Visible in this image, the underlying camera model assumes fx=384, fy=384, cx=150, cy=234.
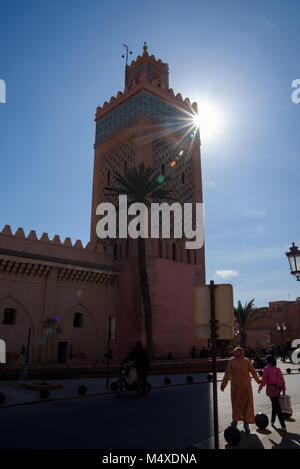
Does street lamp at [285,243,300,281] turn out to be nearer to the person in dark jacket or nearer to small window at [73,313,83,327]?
the person in dark jacket

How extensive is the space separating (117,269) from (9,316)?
7.45m

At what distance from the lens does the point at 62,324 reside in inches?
898

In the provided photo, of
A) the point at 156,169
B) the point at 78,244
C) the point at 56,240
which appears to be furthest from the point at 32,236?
the point at 156,169

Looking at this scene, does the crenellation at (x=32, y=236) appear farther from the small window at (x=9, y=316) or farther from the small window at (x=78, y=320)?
the small window at (x=78, y=320)

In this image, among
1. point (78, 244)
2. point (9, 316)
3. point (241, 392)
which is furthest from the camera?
point (78, 244)

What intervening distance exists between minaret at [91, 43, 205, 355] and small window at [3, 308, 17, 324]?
22.5 ft

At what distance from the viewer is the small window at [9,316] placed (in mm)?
20994

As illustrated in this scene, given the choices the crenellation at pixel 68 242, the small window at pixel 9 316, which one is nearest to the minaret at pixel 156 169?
the crenellation at pixel 68 242

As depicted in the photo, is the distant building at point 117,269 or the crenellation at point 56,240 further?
the crenellation at point 56,240

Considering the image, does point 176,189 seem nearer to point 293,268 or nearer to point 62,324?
point 62,324

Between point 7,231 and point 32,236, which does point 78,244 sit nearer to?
point 32,236

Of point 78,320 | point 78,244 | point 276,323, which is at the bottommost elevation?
point 78,320

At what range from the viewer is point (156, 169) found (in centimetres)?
2703

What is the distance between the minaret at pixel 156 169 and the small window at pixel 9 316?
686 cm
